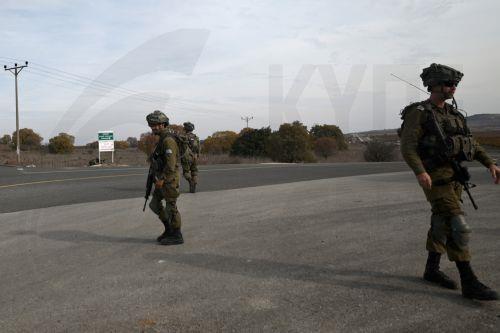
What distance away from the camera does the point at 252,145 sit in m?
45.1

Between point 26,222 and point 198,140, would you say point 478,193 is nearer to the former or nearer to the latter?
point 198,140

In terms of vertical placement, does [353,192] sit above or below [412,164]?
below

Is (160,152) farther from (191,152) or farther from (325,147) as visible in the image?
(325,147)

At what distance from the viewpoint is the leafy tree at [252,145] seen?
44.8 metres

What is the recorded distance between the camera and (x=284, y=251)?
5.09 meters

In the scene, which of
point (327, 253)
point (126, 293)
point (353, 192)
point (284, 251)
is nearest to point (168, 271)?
point (126, 293)

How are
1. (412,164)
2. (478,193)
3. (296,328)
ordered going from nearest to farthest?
(296,328)
(412,164)
(478,193)

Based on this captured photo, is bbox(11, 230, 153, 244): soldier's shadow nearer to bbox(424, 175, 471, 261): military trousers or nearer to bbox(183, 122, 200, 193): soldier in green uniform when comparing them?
bbox(424, 175, 471, 261): military trousers

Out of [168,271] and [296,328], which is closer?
[296,328]

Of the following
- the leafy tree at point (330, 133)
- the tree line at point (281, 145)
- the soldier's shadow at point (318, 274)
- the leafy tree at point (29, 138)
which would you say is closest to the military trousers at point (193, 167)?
the soldier's shadow at point (318, 274)

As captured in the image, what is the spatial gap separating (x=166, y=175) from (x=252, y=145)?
39.7 metres

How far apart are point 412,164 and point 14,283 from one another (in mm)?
3833

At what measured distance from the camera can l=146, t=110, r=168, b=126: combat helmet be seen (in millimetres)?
5531

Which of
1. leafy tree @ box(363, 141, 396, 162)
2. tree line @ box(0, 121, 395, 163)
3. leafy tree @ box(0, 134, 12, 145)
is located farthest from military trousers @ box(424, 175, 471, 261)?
leafy tree @ box(0, 134, 12, 145)
